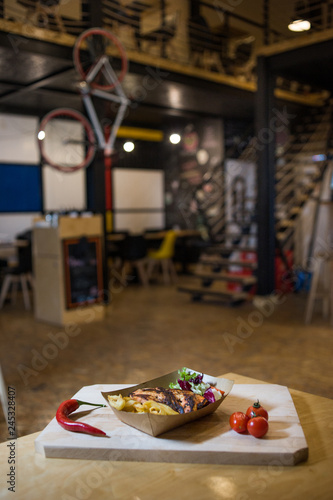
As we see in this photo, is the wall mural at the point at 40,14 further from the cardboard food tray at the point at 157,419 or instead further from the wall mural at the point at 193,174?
the cardboard food tray at the point at 157,419

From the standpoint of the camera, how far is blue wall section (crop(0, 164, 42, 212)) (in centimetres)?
899

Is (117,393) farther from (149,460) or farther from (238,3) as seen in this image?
(238,3)

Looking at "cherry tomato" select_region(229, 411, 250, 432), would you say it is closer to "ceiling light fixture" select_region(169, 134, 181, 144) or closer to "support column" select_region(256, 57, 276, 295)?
"ceiling light fixture" select_region(169, 134, 181, 144)

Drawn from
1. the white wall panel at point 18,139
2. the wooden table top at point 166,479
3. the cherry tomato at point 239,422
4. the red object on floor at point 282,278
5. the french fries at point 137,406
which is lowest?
the red object on floor at point 282,278

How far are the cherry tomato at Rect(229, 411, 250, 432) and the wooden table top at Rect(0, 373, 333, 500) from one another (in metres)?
0.12

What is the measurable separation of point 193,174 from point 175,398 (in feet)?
32.1

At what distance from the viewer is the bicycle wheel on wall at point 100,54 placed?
5.82 meters

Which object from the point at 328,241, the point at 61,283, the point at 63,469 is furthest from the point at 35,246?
the point at 63,469

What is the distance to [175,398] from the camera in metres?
1.54

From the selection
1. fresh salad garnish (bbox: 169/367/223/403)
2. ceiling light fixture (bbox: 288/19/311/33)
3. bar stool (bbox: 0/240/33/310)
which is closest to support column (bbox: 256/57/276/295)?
ceiling light fixture (bbox: 288/19/311/33)

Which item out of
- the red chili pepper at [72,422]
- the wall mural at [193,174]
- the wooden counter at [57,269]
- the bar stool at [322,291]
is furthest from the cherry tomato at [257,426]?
the wall mural at [193,174]

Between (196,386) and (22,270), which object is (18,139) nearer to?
(22,270)

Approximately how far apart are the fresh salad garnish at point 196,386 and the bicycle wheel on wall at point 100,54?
464 centimetres

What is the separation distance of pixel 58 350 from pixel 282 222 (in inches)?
174
